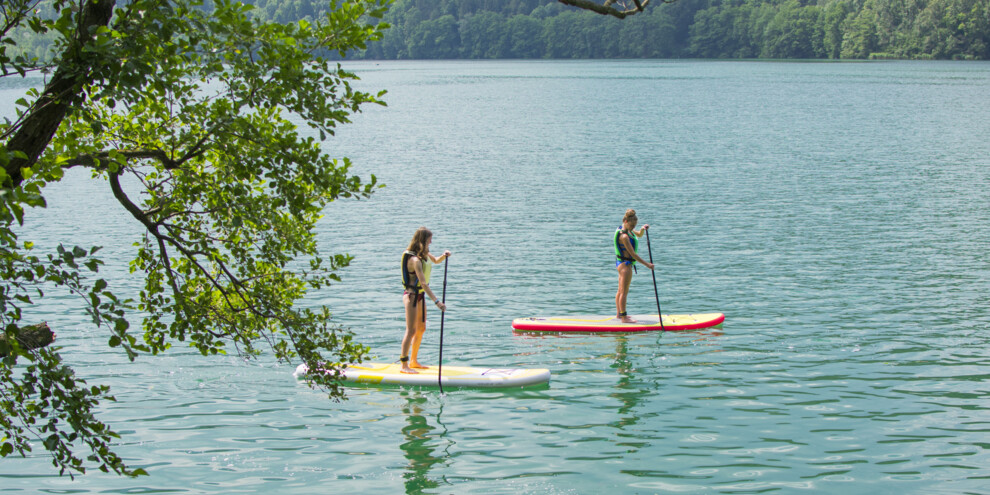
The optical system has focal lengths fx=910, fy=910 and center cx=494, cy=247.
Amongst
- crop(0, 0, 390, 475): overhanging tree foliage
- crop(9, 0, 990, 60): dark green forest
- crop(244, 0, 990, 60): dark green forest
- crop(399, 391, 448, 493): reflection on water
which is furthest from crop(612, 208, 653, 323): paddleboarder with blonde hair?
crop(244, 0, 990, 60): dark green forest

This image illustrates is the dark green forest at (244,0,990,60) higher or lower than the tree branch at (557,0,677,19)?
higher

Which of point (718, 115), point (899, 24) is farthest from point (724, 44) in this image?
point (718, 115)

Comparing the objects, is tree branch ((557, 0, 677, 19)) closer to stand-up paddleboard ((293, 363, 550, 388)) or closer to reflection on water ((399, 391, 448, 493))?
reflection on water ((399, 391, 448, 493))

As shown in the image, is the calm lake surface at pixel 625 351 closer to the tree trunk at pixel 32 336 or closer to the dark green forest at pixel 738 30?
the tree trunk at pixel 32 336

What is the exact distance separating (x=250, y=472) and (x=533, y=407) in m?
4.16

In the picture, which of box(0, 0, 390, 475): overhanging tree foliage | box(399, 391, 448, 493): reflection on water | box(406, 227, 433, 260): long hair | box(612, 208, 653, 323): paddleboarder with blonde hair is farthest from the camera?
box(612, 208, 653, 323): paddleboarder with blonde hair

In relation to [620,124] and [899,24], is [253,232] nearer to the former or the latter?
[620,124]

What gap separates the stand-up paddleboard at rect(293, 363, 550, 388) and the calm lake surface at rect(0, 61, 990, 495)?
190mm

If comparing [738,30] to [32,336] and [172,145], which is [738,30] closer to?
[172,145]

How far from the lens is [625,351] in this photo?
1617 centimetres

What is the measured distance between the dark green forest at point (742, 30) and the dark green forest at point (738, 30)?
168 millimetres

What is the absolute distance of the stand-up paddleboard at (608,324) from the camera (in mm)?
17250

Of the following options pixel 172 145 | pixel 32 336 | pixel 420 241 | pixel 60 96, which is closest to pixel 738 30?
pixel 420 241

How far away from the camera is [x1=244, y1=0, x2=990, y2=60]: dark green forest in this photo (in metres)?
139
